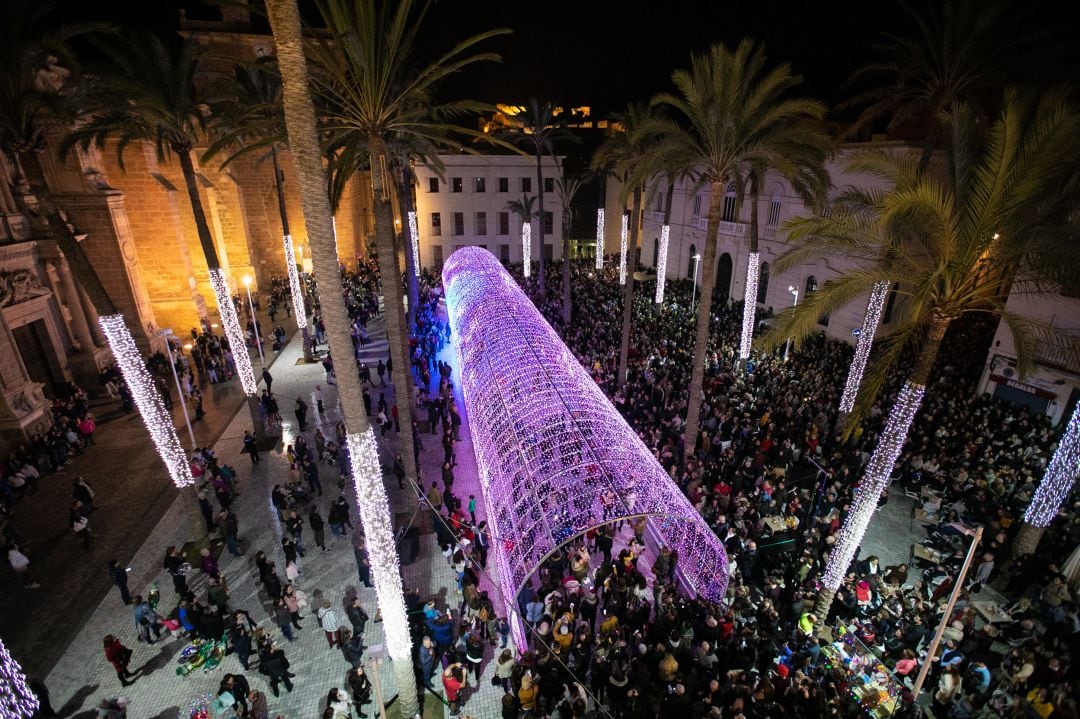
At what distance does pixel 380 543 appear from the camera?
7.93 m

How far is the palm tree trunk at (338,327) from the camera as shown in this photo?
5.66 meters

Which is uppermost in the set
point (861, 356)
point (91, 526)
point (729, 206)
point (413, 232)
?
point (729, 206)

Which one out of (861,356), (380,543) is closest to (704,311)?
(861,356)

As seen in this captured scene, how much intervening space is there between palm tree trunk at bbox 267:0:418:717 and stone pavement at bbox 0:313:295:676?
724cm

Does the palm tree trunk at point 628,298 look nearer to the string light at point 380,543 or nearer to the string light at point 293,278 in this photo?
the string light at point 380,543

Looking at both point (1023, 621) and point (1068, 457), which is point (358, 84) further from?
point (1068, 457)

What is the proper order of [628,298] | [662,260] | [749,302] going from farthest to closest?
[662,260] → [749,302] → [628,298]

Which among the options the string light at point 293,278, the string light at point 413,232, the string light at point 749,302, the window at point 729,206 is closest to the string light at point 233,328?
the string light at point 293,278

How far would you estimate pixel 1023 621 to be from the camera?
29.6ft

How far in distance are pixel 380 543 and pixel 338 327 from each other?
3.60 m

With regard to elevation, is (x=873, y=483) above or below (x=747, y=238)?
below

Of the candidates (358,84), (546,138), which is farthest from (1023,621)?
(546,138)

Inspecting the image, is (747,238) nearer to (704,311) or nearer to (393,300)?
(704,311)

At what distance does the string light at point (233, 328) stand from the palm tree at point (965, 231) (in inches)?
630
